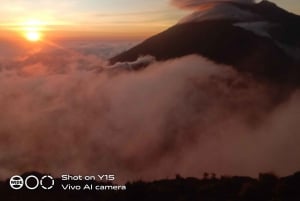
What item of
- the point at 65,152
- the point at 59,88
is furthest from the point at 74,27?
the point at 65,152
